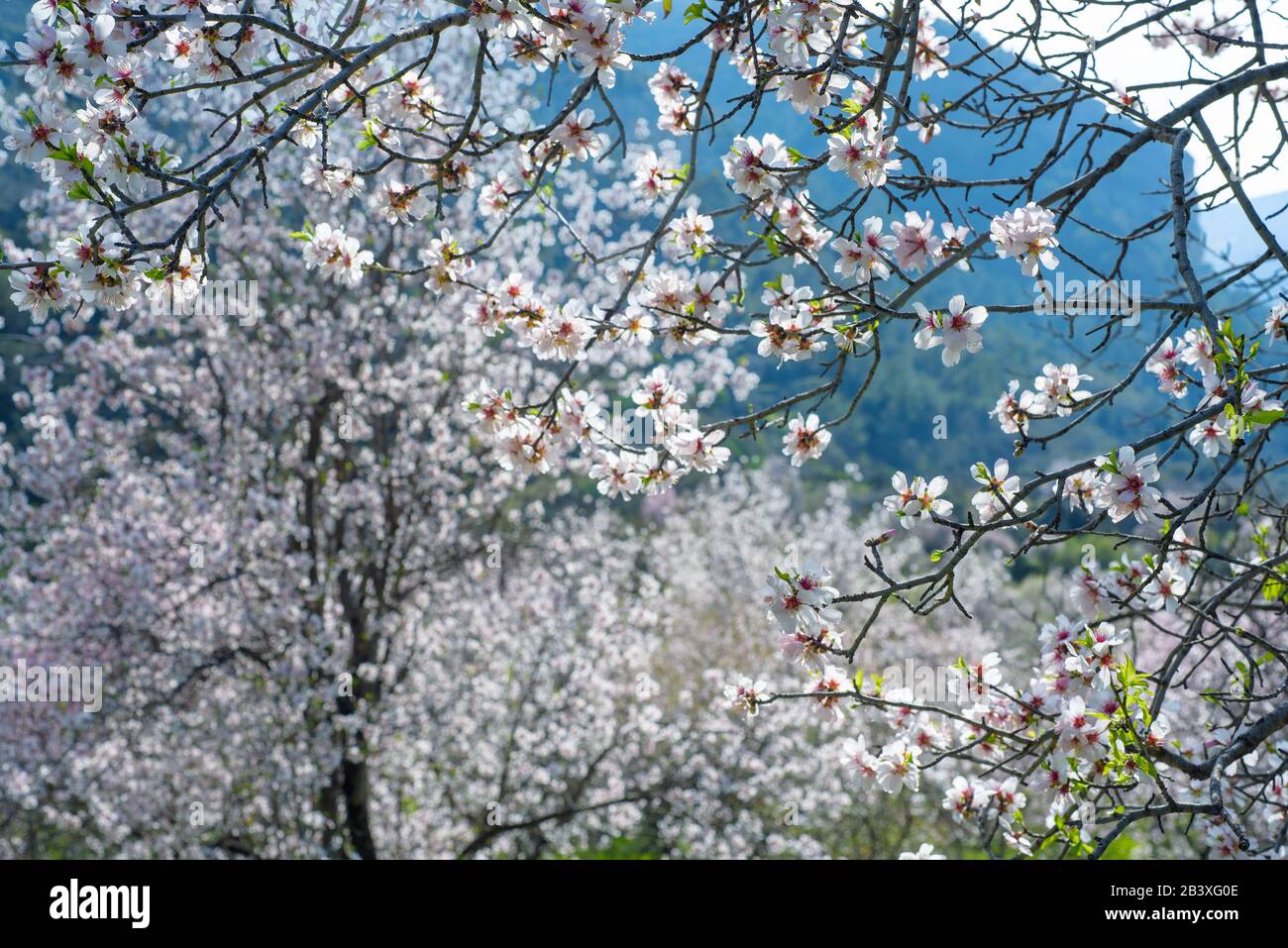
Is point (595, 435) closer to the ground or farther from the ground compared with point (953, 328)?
farther from the ground

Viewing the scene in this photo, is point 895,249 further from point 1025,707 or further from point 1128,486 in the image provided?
point 1025,707

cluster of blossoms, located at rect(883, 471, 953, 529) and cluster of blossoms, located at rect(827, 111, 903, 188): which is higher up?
cluster of blossoms, located at rect(827, 111, 903, 188)

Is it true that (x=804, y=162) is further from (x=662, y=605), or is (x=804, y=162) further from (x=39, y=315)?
(x=662, y=605)

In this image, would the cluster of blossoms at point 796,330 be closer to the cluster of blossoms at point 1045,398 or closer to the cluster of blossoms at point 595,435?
the cluster of blossoms at point 595,435

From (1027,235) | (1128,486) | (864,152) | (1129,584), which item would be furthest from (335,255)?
(1129,584)

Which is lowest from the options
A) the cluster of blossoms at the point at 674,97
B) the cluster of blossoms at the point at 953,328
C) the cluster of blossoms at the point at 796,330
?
the cluster of blossoms at the point at 953,328

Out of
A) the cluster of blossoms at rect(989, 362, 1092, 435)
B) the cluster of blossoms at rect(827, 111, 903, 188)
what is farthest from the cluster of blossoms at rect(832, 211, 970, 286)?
the cluster of blossoms at rect(989, 362, 1092, 435)

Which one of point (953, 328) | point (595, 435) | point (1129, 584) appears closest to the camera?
point (953, 328)

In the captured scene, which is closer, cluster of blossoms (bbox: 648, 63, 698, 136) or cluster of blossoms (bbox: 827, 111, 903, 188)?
cluster of blossoms (bbox: 827, 111, 903, 188)

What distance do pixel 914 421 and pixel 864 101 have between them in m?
31.0

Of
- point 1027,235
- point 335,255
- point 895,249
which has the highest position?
point 335,255

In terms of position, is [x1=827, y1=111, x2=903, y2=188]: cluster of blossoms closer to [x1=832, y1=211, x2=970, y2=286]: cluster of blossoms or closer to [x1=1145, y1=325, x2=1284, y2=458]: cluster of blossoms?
[x1=832, y1=211, x2=970, y2=286]: cluster of blossoms

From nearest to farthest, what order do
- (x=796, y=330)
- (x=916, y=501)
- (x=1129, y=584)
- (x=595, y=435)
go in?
(x=916, y=501)
(x=796, y=330)
(x=1129, y=584)
(x=595, y=435)

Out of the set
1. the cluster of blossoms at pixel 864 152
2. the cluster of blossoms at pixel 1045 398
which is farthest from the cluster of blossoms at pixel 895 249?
the cluster of blossoms at pixel 1045 398
